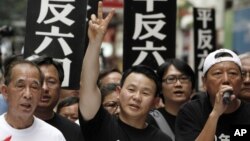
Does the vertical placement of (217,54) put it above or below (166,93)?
above

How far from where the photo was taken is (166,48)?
693 centimetres

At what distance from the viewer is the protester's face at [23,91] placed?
423cm

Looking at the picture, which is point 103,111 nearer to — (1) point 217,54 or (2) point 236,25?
(1) point 217,54

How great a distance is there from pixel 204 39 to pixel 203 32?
0.63ft

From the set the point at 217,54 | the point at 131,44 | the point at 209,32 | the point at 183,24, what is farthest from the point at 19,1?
the point at 217,54

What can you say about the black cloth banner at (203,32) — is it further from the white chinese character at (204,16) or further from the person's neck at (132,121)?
the person's neck at (132,121)

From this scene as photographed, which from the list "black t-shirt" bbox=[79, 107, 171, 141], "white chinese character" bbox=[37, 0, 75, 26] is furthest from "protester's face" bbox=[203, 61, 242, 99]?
"white chinese character" bbox=[37, 0, 75, 26]

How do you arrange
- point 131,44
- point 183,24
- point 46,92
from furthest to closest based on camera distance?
1. point 183,24
2. point 131,44
3. point 46,92

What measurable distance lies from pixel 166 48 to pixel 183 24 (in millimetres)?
21220

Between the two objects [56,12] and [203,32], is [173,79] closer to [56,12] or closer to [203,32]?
[56,12]

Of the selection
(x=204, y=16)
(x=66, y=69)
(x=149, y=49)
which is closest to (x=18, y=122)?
(x=66, y=69)

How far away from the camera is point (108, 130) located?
181 inches

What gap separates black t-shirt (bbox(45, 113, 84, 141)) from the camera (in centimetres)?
492

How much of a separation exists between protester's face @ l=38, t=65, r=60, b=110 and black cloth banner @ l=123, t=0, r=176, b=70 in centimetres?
166
